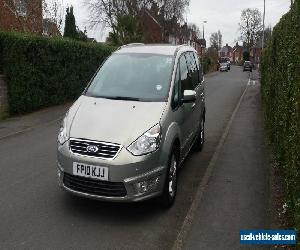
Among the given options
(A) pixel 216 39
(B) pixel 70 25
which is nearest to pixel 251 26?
(A) pixel 216 39

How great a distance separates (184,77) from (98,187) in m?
2.67

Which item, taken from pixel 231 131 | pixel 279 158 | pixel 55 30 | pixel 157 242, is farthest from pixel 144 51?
pixel 55 30

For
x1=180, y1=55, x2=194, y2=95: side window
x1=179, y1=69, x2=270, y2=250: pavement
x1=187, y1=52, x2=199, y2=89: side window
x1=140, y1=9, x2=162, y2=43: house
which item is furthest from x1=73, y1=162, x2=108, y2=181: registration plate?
x1=140, y1=9, x2=162, y2=43: house

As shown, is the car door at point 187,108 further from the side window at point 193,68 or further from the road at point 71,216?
the road at point 71,216

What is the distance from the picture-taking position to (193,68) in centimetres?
790

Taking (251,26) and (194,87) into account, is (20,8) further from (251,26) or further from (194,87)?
(251,26)

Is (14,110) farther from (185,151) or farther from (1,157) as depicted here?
(185,151)

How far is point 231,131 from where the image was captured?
11.3m

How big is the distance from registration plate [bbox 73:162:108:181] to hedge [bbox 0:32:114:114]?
849 centimetres

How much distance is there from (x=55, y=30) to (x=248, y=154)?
2010cm

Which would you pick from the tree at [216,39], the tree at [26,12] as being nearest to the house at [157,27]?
the tree at [26,12]

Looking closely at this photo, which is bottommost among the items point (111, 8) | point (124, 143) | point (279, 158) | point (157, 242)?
point (157, 242)

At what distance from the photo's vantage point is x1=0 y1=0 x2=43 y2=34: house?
24.2 m

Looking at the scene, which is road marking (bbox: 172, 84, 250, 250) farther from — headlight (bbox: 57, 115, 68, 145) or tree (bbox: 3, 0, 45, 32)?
tree (bbox: 3, 0, 45, 32)
